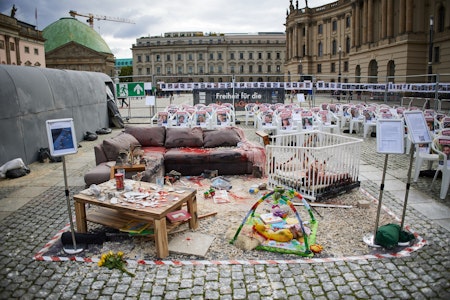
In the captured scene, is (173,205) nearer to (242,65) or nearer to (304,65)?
(304,65)

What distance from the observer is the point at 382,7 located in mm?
42531

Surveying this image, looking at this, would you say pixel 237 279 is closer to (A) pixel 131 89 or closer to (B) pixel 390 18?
(A) pixel 131 89

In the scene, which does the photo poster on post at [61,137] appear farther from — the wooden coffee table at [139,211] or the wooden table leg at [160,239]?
the wooden table leg at [160,239]

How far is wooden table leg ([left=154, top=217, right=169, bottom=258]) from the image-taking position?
4.84m

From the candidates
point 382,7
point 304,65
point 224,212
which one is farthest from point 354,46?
point 224,212

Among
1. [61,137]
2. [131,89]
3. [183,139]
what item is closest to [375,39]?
[131,89]

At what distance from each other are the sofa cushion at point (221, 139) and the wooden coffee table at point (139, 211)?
374cm

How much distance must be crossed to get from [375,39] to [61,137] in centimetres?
4936

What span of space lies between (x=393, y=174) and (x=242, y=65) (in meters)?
97.1

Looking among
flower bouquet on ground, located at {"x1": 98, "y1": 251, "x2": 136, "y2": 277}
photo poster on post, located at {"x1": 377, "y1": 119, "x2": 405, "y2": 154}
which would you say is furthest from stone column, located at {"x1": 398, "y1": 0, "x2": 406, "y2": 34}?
flower bouquet on ground, located at {"x1": 98, "y1": 251, "x2": 136, "y2": 277}

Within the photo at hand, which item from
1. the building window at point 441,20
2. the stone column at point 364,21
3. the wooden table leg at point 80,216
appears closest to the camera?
the wooden table leg at point 80,216

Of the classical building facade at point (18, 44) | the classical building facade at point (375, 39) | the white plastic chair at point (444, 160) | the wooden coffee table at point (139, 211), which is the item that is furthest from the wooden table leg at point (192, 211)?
the classical building facade at point (18, 44)

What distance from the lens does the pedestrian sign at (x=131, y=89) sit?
1916cm

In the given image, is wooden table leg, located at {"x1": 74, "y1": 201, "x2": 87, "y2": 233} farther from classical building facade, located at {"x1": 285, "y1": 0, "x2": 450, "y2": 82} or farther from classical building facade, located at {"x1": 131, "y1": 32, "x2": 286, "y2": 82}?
classical building facade, located at {"x1": 131, "y1": 32, "x2": 286, "y2": 82}
